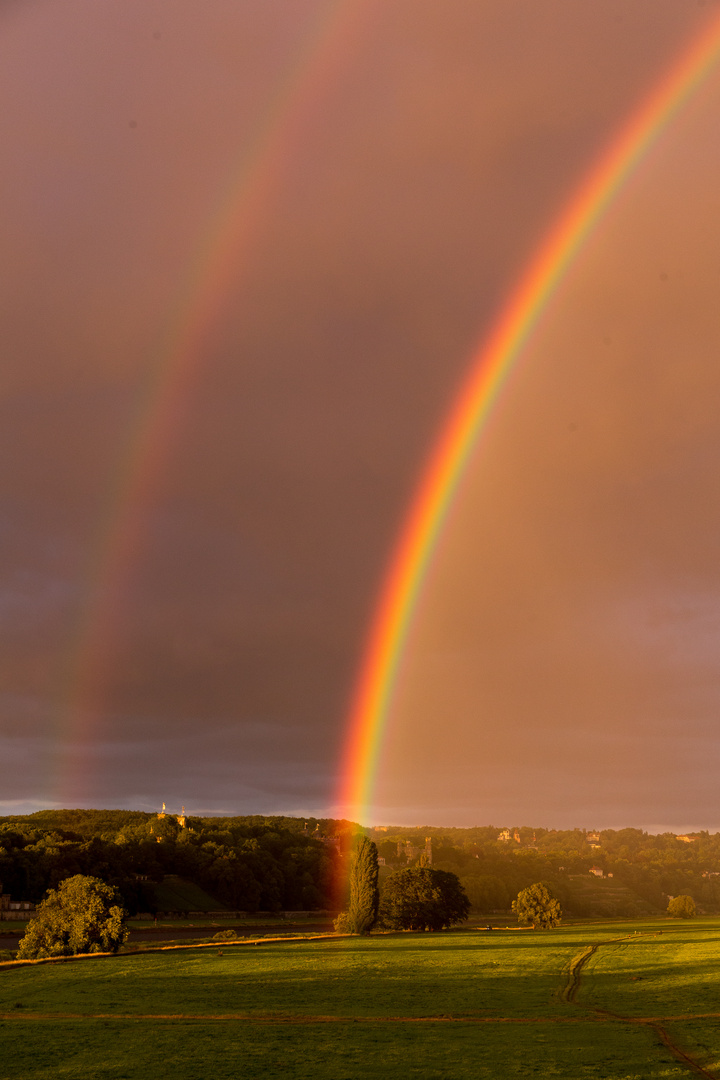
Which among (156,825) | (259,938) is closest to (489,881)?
(156,825)

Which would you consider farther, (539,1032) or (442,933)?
(442,933)

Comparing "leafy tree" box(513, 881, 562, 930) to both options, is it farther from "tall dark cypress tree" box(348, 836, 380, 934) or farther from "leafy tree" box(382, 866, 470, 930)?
"tall dark cypress tree" box(348, 836, 380, 934)

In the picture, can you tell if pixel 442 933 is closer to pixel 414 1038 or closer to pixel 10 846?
pixel 10 846

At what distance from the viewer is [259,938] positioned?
92.1 metres

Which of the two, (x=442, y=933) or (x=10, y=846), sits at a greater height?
(x=10, y=846)

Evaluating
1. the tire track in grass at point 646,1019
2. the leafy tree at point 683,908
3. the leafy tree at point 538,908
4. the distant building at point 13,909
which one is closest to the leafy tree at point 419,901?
the leafy tree at point 538,908

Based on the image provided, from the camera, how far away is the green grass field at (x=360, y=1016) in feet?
105

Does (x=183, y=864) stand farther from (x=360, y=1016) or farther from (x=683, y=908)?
(x=360, y=1016)

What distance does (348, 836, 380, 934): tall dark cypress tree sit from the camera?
10750 cm

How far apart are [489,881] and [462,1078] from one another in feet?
537

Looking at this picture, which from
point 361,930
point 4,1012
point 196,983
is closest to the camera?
point 4,1012

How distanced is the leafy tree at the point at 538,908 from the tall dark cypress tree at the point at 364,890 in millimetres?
31713

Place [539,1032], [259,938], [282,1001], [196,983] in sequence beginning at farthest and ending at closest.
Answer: [259,938] → [196,983] → [282,1001] → [539,1032]

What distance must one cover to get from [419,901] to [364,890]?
11847mm
